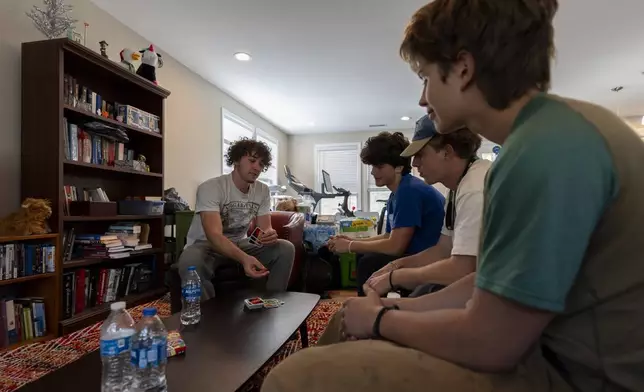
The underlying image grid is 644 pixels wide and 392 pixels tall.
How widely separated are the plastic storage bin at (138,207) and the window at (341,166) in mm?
4700

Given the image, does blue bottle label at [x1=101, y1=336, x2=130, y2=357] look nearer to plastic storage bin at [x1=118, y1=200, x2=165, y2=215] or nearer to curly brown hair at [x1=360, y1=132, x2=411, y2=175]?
curly brown hair at [x1=360, y1=132, x2=411, y2=175]

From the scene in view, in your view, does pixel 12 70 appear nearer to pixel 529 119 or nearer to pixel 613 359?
pixel 529 119

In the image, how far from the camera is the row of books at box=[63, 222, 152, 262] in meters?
2.50

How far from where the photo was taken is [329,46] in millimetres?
3615

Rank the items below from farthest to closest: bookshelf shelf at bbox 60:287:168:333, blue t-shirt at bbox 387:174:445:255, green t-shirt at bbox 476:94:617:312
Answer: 1. bookshelf shelf at bbox 60:287:168:333
2. blue t-shirt at bbox 387:174:445:255
3. green t-shirt at bbox 476:94:617:312

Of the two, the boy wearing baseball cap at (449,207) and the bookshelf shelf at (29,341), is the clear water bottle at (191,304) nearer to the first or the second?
the boy wearing baseball cap at (449,207)

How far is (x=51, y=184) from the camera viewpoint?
7.55ft

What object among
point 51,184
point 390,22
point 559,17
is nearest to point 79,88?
point 51,184

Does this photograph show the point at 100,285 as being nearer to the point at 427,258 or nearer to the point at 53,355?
the point at 53,355

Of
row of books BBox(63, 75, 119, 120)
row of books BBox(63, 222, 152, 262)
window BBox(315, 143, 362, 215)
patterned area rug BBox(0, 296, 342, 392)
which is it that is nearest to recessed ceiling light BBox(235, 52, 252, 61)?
row of books BBox(63, 75, 119, 120)

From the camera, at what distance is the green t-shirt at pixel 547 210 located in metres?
0.48

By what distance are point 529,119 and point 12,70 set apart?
2921 millimetres

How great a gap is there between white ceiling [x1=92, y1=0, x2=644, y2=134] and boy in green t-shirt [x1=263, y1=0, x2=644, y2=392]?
2.10 m

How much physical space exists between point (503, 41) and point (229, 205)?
214 centimetres
